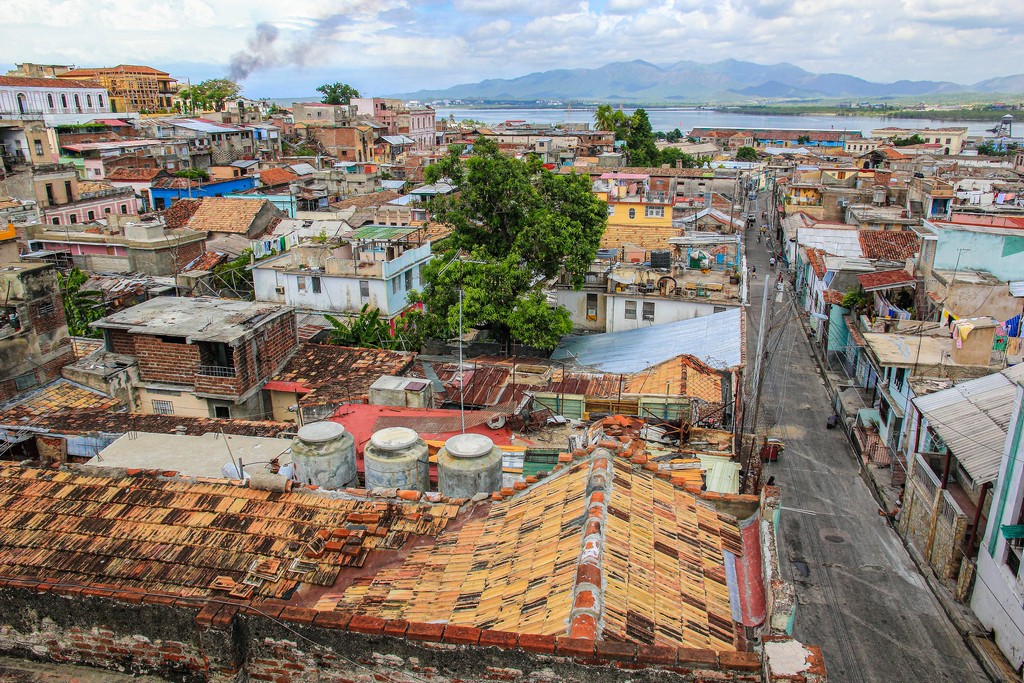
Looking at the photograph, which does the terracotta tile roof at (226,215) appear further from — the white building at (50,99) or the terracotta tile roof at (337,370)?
the white building at (50,99)

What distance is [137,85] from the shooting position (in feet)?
344

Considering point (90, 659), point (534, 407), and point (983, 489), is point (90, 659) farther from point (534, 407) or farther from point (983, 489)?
point (983, 489)

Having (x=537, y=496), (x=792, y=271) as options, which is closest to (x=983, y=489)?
(x=537, y=496)

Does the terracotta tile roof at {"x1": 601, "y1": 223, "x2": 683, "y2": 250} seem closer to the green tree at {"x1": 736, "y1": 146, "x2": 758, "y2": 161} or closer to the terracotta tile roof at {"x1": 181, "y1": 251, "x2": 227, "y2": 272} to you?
the terracotta tile roof at {"x1": 181, "y1": 251, "x2": 227, "y2": 272}

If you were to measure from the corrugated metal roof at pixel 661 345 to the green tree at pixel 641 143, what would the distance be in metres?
61.1

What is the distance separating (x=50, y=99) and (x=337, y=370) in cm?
6755

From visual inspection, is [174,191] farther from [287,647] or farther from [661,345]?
[287,647]

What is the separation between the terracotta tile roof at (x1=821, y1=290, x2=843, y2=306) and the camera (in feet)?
100

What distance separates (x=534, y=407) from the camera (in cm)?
1628

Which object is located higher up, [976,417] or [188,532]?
[188,532]

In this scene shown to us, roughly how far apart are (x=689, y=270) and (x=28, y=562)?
81.8ft

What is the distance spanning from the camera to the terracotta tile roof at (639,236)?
1421 inches

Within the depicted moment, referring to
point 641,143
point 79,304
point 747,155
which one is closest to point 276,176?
point 79,304

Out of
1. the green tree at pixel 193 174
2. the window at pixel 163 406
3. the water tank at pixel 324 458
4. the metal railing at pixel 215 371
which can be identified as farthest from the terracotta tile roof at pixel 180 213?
the water tank at pixel 324 458
